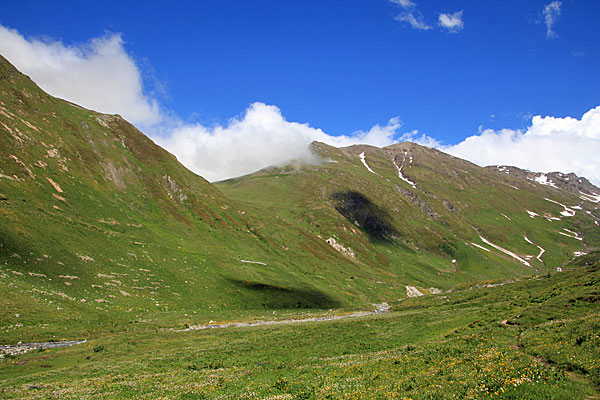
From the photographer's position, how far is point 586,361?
1812 centimetres

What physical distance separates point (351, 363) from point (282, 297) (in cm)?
7325

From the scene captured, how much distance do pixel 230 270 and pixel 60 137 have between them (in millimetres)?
75977

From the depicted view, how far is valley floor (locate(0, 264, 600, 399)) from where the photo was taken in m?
17.4

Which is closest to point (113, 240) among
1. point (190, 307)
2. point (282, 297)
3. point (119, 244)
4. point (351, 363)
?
point (119, 244)

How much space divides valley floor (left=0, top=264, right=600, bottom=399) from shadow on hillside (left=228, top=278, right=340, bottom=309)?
44.6 meters

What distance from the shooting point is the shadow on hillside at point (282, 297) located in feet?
301

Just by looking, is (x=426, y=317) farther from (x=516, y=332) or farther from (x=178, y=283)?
(x=178, y=283)

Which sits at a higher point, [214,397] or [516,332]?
[516,332]

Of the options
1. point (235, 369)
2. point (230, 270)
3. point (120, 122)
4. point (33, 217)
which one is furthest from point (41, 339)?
point (120, 122)

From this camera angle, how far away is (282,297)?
97.7m

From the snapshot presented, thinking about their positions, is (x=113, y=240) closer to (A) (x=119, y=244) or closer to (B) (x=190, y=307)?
(A) (x=119, y=244)

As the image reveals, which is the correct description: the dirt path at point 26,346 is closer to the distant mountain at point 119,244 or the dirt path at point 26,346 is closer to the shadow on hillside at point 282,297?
the distant mountain at point 119,244

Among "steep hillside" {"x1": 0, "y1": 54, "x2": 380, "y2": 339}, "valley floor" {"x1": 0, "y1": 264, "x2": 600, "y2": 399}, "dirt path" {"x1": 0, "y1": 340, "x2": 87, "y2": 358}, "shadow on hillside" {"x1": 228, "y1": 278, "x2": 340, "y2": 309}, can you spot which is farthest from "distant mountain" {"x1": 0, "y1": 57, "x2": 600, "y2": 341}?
"valley floor" {"x1": 0, "y1": 264, "x2": 600, "y2": 399}

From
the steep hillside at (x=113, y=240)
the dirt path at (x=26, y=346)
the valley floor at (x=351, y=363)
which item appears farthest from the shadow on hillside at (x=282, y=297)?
the dirt path at (x=26, y=346)
